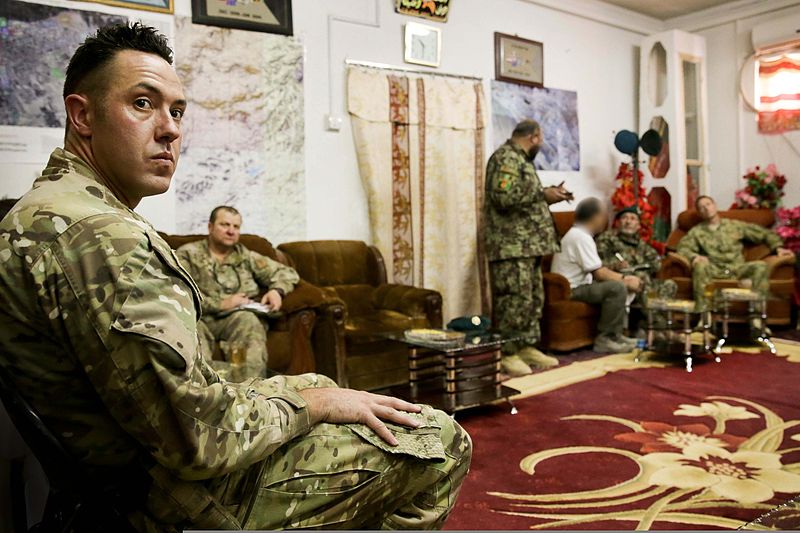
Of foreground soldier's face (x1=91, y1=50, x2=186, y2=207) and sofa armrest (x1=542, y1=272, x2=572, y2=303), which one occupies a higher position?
foreground soldier's face (x1=91, y1=50, x2=186, y2=207)

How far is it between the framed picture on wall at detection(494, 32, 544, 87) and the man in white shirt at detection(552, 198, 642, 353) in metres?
1.40

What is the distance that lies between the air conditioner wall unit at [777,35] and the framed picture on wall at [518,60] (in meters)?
2.48

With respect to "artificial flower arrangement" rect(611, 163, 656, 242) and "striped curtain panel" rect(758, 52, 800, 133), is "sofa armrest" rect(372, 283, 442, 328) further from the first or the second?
"striped curtain panel" rect(758, 52, 800, 133)

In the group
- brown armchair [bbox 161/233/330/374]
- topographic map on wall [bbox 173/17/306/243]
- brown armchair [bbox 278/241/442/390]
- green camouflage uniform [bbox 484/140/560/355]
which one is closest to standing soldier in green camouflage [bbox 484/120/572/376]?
green camouflage uniform [bbox 484/140/560/355]

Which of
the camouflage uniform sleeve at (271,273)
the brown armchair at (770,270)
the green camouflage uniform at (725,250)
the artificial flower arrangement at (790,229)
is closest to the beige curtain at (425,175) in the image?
the camouflage uniform sleeve at (271,273)

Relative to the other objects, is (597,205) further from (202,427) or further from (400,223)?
(202,427)

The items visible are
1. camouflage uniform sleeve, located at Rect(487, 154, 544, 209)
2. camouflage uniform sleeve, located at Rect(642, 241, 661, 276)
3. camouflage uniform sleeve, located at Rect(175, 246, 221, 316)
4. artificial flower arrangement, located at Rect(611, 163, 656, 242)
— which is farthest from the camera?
artificial flower arrangement, located at Rect(611, 163, 656, 242)

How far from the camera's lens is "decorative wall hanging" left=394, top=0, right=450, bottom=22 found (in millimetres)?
4977

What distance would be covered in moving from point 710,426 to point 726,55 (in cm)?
535

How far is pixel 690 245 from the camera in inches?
229

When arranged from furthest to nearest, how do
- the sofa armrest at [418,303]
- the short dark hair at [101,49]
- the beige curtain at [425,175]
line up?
1. the beige curtain at [425,175]
2. the sofa armrest at [418,303]
3. the short dark hair at [101,49]

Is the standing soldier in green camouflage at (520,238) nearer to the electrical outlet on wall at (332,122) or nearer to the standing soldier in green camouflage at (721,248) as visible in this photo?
the electrical outlet on wall at (332,122)

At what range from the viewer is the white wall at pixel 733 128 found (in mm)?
6529

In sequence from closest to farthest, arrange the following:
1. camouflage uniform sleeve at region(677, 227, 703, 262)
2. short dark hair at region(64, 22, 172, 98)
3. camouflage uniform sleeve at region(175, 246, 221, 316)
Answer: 1. short dark hair at region(64, 22, 172, 98)
2. camouflage uniform sleeve at region(175, 246, 221, 316)
3. camouflage uniform sleeve at region(677, 227, 703, 262)
